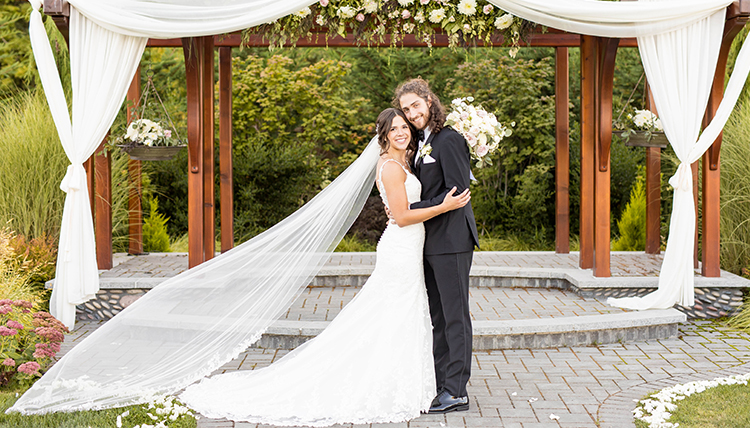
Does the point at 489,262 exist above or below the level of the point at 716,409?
above

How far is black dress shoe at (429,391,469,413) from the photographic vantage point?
4.20 meters

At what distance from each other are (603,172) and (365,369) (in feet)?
12.6

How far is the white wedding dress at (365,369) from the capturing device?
4094 millimetres

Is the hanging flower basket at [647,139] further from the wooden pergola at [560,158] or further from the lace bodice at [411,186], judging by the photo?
the lace bodice at [411,186]

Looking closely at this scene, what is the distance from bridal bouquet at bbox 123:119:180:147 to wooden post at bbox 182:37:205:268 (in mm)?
735

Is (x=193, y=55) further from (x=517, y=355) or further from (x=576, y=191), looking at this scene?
(x=576, y=191)

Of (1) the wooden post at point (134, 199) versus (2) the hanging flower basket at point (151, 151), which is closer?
(2) the hanging flower basket at point (151, 151)

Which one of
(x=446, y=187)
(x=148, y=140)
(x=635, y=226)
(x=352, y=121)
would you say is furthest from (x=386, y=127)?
(x=352, y=121)

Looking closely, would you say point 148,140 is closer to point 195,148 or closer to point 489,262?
point 195,148

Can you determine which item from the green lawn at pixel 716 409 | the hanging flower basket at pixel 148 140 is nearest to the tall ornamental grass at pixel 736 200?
the green lawn at pixel 716 409

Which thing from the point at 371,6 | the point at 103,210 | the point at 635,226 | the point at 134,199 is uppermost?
the point at 371,6

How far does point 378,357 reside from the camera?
4254 millimetres

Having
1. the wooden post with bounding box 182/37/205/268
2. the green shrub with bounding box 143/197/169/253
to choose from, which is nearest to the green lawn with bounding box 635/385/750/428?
the wooden post with bounding box 182/37/205/268

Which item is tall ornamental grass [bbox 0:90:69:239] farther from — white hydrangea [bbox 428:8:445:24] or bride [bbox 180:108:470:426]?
white hydrangea [bbox 428:8:445:24]
